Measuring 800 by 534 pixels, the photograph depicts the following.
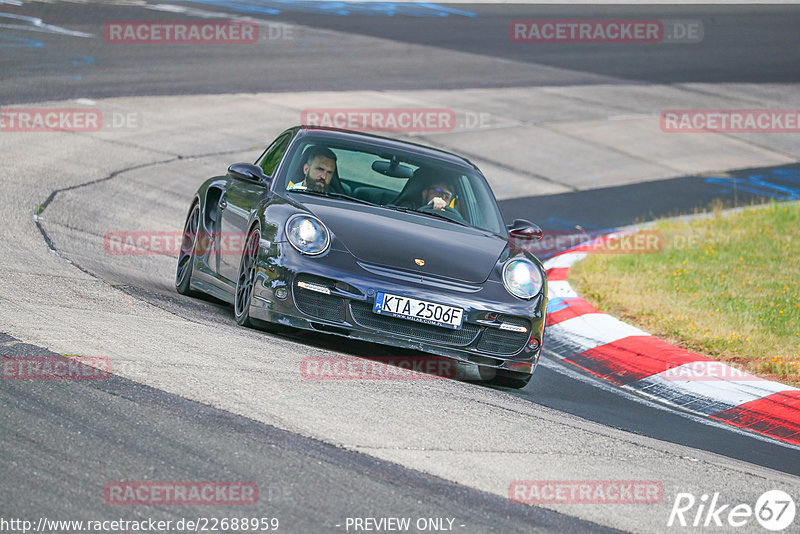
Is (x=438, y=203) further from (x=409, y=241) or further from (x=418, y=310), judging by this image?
(x=418, y=310)

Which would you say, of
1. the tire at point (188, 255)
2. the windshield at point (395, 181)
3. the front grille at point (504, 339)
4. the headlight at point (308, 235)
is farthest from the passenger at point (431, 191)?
the tire at point (188, 255)

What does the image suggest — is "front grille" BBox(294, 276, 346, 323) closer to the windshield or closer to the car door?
the car door

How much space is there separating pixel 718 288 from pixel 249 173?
15.3 feet

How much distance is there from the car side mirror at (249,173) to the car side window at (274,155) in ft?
0.83

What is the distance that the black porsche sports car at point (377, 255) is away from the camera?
6.67m

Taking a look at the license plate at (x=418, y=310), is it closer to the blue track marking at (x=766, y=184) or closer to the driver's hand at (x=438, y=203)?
the driver's hand at (x=438, y=203)

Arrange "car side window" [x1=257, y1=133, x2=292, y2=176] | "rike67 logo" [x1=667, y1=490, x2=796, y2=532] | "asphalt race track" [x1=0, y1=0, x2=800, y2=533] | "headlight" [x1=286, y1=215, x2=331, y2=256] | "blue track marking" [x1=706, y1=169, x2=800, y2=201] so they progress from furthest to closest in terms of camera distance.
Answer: "blue track marking" [x1=706, y1=169, x2=800, y2=201]
"car side window" [x1=257, y1=133, x2=292, y2=176]
"headlight" [x1=286, y1=215, x2=331, y2=256]
"rike67 logo" [x1=667, y1=490, x2=796, y2=532]
"asphalt race track" [x1=0, y1=0, x2=800, y2=533]

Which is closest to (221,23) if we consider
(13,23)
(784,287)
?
(13,23)

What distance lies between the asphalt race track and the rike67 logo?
7 cm

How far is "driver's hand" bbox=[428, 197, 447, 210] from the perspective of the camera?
7992 millimetres

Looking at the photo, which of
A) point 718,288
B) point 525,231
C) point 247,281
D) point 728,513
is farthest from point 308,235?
point 718,288

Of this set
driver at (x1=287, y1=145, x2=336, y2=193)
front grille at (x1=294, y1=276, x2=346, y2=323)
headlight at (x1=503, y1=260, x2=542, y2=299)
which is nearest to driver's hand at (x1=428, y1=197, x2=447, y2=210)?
driver at (x1=287, y1=145, x2=336, y2=193)

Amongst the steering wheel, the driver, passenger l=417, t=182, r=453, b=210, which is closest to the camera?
the driver

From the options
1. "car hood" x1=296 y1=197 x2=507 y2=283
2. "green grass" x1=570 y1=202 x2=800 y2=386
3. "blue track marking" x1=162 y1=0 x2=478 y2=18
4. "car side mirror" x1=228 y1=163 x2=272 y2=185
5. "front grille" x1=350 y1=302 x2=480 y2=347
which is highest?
"blue track marking" x1=162 y1=0 x2=478 y2=18
